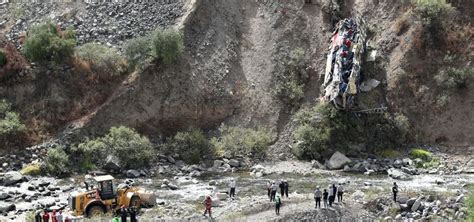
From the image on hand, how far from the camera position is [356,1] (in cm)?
5538

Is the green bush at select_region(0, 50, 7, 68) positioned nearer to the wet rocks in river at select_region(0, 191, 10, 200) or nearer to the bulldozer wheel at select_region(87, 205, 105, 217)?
the wet rocks in river at select_region(0, 191, 10, 200)

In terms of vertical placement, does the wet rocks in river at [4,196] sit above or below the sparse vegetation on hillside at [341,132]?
below

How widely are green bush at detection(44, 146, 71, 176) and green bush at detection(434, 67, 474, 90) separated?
26457mm

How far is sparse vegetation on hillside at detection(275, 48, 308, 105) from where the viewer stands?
51594 millimetres

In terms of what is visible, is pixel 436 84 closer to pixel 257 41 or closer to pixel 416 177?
pixel 416 177

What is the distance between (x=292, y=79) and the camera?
52406mm

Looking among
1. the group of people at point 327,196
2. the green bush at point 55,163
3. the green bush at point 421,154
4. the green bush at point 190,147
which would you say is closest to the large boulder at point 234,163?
the green bush at point 190,147

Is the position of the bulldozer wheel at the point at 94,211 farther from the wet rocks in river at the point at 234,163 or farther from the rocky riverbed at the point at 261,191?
the wet rocks in river at the point at 234,163

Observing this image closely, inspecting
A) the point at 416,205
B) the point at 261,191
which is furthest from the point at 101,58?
the point at 416,205

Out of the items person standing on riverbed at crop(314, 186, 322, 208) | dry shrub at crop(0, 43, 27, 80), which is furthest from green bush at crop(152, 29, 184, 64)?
Result: person standing on riverbed at crop(314, 186, 322, 208)

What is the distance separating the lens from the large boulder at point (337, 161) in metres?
46.7

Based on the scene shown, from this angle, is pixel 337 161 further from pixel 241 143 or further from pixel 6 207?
pixel 6 207

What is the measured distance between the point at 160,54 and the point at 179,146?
265 inches

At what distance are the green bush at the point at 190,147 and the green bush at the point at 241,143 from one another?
0.78 meters
